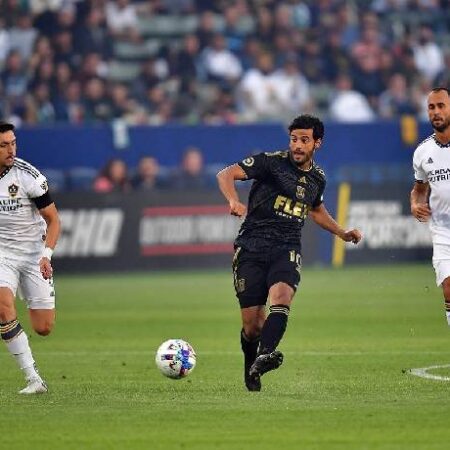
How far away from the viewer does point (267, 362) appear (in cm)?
995

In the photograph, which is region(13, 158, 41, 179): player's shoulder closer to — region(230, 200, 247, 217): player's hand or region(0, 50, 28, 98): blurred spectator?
region(230, 200, 247, 217): player's hand

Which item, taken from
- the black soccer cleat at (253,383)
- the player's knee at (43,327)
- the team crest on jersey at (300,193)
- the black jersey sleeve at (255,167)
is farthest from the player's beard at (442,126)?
the player's knee at (43,327)

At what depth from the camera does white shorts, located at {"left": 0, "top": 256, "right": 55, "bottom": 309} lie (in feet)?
35.9

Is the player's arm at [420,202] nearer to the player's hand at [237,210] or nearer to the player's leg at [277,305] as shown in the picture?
the player's leg at [277,305]

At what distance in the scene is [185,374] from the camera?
428 inches

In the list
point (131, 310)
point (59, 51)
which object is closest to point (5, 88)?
point (59, 51)

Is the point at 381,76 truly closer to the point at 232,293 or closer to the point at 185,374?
the point at 232,293

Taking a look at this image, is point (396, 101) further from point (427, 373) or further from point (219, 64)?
point (427, 373)

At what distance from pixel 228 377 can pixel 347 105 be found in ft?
54.3

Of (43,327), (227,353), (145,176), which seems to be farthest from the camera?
(145,176)

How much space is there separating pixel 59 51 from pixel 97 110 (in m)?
1.50

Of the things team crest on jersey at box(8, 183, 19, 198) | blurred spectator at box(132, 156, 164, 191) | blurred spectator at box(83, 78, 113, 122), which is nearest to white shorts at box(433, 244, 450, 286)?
team crest on jersey at box(8, 183, 19, 198)

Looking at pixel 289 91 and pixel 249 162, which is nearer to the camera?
pixel 249 162

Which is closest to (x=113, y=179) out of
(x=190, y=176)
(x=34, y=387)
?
(x=190, y=176)
